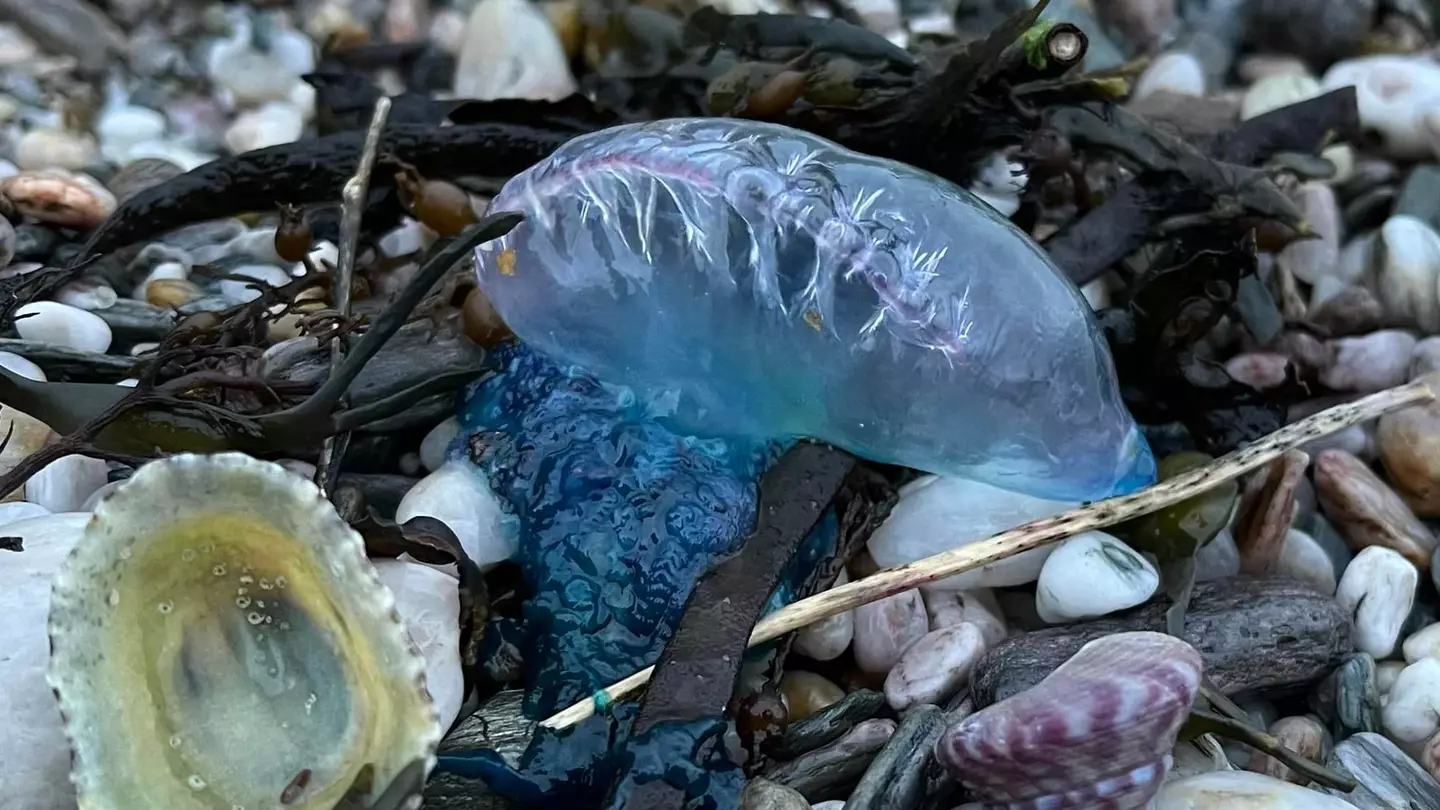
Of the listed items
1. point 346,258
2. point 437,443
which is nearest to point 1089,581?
point 437,443

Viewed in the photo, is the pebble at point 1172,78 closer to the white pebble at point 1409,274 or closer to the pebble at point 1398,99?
the pebble at point 1398,99

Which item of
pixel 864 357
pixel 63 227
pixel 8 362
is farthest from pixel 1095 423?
pixel 63 227

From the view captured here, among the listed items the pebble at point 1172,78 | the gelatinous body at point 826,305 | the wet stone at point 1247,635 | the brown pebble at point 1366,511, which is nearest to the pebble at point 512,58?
the gelatinous body at point 826,305

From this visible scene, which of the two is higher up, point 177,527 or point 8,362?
point 177,527

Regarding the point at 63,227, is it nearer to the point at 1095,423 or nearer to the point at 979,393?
the point at 979,393

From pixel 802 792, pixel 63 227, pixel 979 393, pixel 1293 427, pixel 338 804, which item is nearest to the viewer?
pixel 338 804

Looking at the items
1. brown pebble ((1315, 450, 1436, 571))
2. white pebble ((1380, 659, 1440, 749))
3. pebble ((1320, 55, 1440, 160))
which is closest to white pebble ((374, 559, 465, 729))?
white pebble ((1380, 659, 1440, 749))

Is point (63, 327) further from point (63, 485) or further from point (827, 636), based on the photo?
point (827, 636)
